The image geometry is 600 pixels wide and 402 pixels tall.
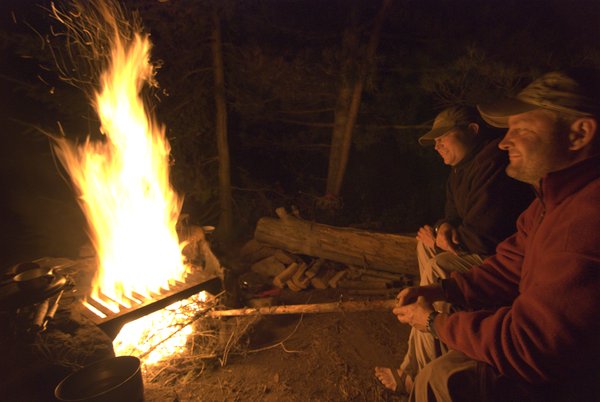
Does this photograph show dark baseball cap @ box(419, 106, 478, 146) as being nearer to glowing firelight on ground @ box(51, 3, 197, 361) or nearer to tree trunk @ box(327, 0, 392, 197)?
tree trunk @ box(327, 0, 392, 197)

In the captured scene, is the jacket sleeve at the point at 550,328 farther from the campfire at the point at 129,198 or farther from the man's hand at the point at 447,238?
the campfire at the point at 129,198

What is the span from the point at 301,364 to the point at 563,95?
3.41 metres

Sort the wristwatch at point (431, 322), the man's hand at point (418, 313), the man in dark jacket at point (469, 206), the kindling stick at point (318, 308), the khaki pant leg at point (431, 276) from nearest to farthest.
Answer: the wristwatch at point (431, 322)
the man's hand at point (418, 313)
the khaki pant leg at point (431, 276)
the man in dark jacket at point (469, 206)
the kindling stick at point (318, 308)

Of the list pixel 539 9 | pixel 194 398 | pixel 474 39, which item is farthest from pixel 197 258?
pixel 539 9

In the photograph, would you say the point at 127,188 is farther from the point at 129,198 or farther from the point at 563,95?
the point at 563,95

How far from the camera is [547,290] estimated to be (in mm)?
1714

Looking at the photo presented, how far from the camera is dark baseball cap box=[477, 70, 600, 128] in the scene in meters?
1.90

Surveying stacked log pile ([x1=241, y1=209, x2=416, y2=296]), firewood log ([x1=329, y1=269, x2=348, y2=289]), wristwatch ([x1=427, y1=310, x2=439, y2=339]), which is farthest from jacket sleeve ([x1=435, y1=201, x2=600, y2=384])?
firewood log ([x1=329, y1=269, x2=348, y2=289])

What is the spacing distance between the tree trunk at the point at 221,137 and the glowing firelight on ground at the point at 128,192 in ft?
5.96

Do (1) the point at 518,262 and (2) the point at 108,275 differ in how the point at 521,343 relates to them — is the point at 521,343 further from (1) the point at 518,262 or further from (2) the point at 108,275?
(2) the point at 108,275

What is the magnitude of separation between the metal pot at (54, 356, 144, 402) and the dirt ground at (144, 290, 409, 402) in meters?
0.63

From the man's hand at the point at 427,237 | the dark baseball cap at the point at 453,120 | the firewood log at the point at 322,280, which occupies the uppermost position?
the dark baseball cap at the point at 453,120

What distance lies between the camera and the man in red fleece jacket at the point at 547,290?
164cm

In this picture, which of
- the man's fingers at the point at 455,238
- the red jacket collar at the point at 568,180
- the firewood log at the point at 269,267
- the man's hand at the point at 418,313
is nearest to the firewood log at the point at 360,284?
the firewood log at the point at 269,267
